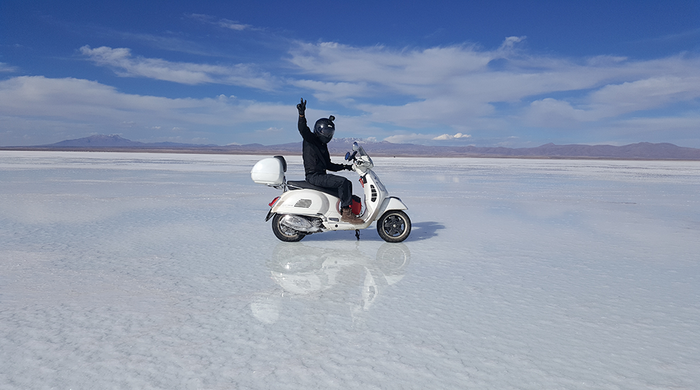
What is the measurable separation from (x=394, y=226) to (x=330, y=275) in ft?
7.50

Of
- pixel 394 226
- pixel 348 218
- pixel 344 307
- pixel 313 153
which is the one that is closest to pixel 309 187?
pixel 313 153

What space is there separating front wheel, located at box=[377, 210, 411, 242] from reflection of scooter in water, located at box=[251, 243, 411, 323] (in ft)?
0.68

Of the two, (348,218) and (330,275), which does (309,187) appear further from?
(330,275)

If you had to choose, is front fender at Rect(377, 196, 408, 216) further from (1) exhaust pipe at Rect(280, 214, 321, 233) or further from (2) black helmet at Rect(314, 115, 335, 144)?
(2) black helmet at Rect(314, 115, 335, 144)

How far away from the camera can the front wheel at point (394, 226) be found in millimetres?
7031

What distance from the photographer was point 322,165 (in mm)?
6766

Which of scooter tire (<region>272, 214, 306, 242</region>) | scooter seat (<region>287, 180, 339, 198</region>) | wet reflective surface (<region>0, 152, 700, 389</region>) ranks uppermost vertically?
scooter seat (<region>287, 180, 339, 198</region>)

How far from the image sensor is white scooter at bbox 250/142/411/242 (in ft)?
22.0

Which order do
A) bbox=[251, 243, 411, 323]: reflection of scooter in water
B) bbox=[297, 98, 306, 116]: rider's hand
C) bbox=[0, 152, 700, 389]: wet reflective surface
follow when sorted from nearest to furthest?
1. bbox=[0, 152, 700, 389]: wet reflective surface
2. bbox=[251, 243, 411, 323]: reflection of scooter in water
3. bbox=[297, 98, 306, 116]: rider's hand

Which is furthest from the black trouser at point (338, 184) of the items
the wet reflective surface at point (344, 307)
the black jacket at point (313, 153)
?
the wet reflective surface at point (344, 307)

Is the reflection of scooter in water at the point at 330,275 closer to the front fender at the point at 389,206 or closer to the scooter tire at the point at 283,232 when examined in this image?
the scooter tire at the point at 283,232

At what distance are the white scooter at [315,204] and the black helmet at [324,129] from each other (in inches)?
16.5

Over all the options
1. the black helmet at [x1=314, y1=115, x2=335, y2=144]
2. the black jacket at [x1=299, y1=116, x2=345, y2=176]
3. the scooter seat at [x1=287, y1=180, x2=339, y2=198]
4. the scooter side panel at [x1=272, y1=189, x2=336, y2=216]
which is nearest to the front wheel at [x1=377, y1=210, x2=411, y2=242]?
the scooter seat at [x1=287, y1=180, x2=339, y2=198]

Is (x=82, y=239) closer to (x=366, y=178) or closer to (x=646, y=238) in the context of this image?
(x=366, y=178)
